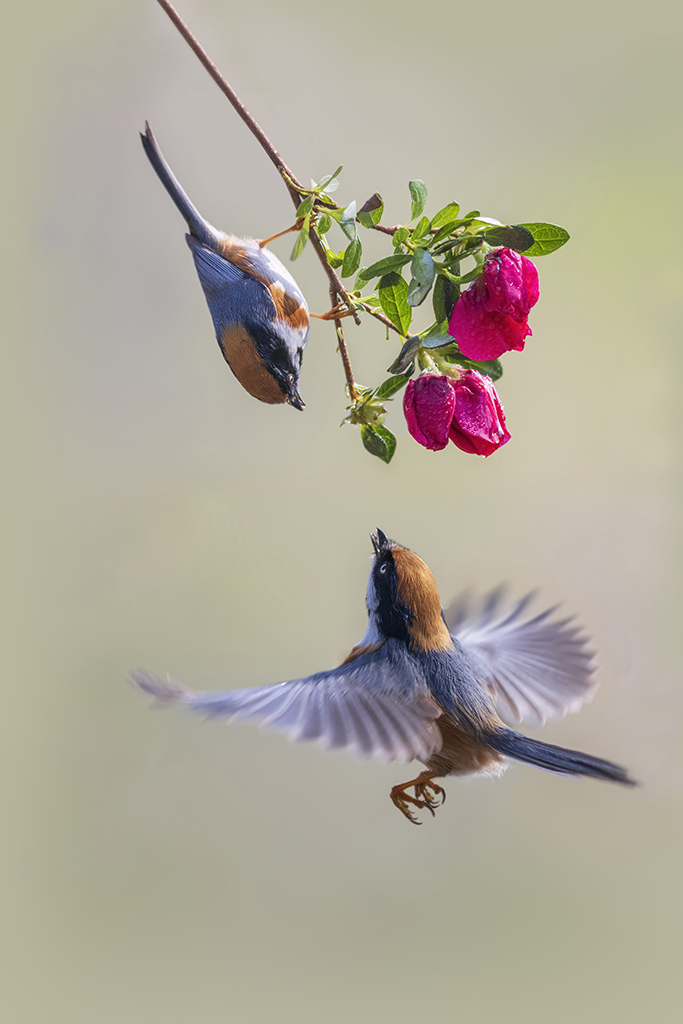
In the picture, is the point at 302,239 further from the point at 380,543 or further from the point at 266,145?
the point at 380,543

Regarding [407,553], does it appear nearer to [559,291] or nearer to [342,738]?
[342,738]

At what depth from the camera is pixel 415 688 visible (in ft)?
2.04

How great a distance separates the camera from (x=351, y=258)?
1.51 ft

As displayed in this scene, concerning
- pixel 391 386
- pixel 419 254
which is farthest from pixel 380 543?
pixel 419 254

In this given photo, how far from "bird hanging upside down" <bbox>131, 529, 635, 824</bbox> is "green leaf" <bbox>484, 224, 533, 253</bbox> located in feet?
0.92

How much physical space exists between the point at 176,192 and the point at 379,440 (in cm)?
26

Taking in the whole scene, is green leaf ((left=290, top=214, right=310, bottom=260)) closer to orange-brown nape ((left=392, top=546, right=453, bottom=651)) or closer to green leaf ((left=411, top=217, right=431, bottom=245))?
green leaf ((left=411, top=217, right=431, bottom=245))

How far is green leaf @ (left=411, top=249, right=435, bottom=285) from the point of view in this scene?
416mm

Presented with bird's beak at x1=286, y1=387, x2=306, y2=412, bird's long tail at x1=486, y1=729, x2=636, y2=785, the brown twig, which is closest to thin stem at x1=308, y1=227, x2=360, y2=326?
the brown twig

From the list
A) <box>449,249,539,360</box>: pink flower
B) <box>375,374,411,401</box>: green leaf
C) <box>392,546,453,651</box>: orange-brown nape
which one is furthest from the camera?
<box>392,546,453,651</box>: orange-brown nape

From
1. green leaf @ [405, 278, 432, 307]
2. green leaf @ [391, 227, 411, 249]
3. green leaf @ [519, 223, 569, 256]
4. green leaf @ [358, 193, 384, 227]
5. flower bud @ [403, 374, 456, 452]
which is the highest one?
green leaf @ [519, 223, 569, 256]

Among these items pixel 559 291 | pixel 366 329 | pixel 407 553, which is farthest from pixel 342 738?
pixel 559 291

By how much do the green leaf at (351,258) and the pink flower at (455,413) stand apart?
81mm

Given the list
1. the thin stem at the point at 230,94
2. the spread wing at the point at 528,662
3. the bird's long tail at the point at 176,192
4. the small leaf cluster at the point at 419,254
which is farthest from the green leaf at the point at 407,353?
the spread wing at the point at 528,662
